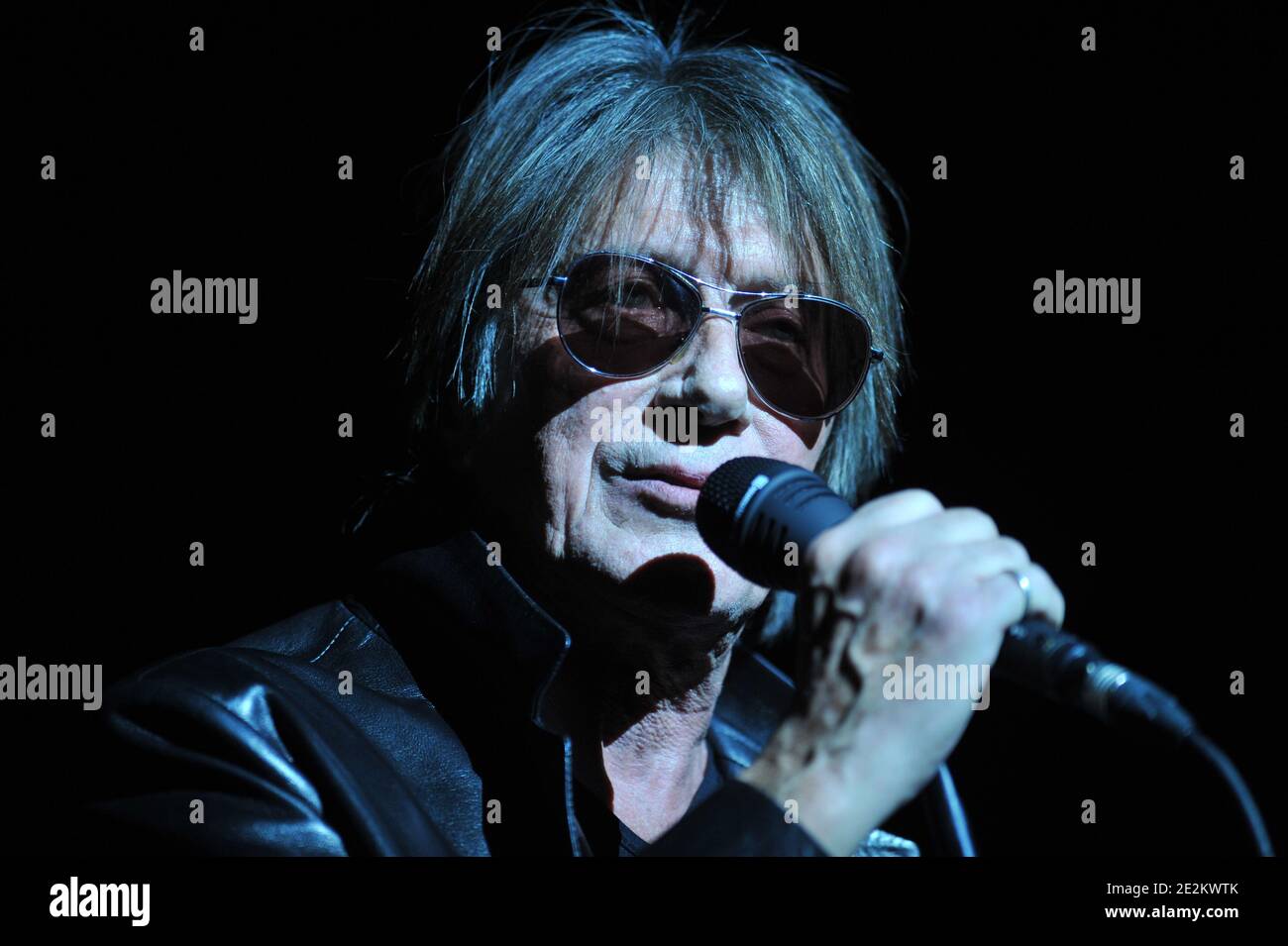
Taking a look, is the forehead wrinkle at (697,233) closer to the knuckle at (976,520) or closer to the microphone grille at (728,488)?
the microphone grille at (728,488)

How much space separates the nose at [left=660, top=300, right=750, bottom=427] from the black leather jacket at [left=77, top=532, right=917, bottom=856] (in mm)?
341

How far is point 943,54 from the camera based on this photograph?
221 cm

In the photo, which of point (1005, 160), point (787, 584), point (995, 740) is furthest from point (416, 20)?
point (995, 740)

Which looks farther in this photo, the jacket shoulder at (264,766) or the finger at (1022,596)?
the jacket shoulder at (264,766)

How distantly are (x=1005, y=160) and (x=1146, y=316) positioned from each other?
0.39 meters

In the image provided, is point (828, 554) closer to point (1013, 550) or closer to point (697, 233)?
point (1013, 550)

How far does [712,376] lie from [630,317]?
0.14 metres

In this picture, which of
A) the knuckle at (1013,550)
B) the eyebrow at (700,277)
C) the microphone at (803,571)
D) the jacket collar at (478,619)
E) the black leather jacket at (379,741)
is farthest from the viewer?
the eyebrow at (700,277)

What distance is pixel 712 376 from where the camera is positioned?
1.60 m

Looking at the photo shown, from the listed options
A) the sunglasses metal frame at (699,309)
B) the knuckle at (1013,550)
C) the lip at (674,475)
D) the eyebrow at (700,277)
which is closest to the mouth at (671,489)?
the lip at (674,475)

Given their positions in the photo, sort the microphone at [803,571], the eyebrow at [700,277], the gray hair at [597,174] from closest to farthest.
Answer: the microphone at [803,571], the eyebrow at [700,277], the gray hair at [597,174]

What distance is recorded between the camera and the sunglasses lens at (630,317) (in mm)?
1629

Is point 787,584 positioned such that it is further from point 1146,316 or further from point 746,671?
point 1146,316

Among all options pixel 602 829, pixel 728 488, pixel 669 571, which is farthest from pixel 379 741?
pixel 728 488
